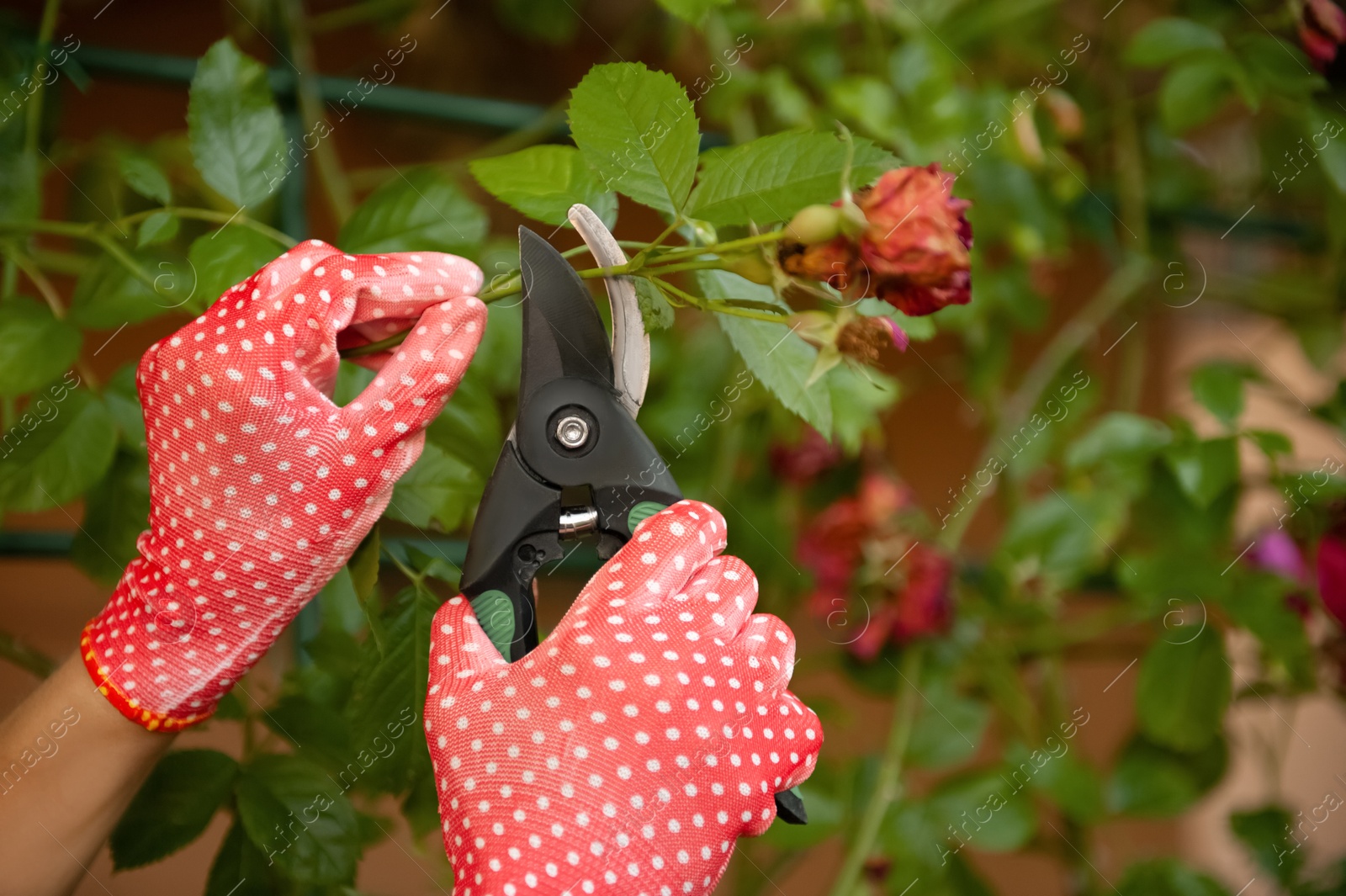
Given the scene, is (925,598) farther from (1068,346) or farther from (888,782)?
(1068,346)

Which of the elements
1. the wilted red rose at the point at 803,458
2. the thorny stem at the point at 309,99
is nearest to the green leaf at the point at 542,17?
the thorny stem at the point at 309,99

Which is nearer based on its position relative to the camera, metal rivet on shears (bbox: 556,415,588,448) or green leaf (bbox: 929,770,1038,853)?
metal rivet on shears (bbox: 556,415,588,448)

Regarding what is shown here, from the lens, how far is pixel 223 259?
1.40 feet

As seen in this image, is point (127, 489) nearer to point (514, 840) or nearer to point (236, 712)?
point (236, 712)

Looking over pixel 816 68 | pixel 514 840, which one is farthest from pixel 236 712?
pixel 816 68

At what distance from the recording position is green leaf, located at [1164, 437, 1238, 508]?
658 millimetres

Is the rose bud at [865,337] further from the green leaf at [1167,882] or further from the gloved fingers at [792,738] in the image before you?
the green leaf at [1167,882]

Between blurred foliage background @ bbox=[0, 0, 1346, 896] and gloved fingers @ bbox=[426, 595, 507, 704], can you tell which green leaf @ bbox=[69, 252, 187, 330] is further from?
gloved fingers @ bbox=[426, 595, 507, 704]

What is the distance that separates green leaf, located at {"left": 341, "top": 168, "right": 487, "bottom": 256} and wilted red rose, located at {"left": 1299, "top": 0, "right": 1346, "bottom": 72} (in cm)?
54

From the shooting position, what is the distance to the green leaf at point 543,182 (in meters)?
0.39

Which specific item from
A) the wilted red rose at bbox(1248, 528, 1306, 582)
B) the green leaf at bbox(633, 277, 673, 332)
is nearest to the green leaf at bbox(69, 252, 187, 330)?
the green leaf at bbox(633, 277, 673, 332)

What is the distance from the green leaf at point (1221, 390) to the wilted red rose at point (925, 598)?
9.1 inches

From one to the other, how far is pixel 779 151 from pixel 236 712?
39 cm

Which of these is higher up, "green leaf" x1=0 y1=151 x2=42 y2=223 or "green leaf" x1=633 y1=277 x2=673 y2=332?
"green leaf" x1=0 y1=151 x2=42 y2=223
